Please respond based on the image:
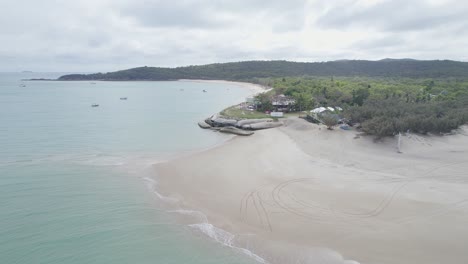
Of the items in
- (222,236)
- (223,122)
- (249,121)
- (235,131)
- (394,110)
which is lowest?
(222,236)

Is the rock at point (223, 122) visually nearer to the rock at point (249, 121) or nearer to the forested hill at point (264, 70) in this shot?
the rock at point (249, 121)

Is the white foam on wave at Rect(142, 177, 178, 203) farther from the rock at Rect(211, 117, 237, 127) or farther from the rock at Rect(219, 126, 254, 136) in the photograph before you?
the rock at Rect(211, 117, 237, 127)

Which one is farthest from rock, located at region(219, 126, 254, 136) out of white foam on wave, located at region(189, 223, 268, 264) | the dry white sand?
white foam on wave, located at region(189, 223, 268, 264)

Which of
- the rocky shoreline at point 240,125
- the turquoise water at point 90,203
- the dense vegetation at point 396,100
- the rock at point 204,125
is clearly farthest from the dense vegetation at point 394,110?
the turquoise water at point 90,203

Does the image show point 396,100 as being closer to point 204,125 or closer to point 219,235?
point 204,125

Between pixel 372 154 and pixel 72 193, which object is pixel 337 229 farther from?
pixel 72 193

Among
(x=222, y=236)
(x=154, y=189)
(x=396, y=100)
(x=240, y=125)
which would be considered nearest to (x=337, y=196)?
(x=222, y=236)

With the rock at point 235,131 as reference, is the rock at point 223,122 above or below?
above

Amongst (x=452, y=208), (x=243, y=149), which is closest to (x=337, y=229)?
(x=452, y=208)

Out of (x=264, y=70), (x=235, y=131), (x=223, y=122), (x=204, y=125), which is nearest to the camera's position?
(x=235, y=131)
